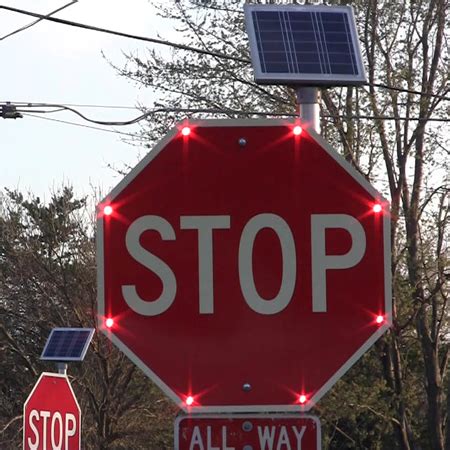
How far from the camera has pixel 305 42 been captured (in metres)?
4.29

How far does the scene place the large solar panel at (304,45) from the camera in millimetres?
3818

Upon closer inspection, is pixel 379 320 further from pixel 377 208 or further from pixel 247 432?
pixel 247 432

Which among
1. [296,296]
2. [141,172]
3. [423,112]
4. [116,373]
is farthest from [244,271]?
[116,373]

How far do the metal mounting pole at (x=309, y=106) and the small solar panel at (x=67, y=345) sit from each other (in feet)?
24.5

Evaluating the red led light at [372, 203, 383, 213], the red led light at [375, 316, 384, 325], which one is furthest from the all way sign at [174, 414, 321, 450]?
the red led light at [372, 203, 383, 213]

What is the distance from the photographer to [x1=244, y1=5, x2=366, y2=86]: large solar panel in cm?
382

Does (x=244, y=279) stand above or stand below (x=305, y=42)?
below

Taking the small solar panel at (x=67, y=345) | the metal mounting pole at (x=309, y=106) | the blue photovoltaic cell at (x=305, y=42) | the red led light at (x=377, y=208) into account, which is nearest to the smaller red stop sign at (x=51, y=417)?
the small solar panel at (x=67, y=345)

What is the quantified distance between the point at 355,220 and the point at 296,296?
0.84 ft

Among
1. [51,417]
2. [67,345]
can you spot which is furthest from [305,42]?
[67,345]

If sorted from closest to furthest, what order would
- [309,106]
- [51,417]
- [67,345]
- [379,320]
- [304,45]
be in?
[379,320]
[309,106]
[304,45]
[51,417]
[67,345]

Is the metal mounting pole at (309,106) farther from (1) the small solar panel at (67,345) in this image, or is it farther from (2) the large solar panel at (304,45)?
(1) the small solar panel at (67,345)

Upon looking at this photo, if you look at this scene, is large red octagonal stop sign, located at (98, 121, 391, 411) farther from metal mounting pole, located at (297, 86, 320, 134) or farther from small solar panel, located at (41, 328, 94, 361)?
small solar panel, located at (41, 328, 94, 361)

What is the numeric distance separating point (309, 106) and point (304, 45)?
57 centimetres
